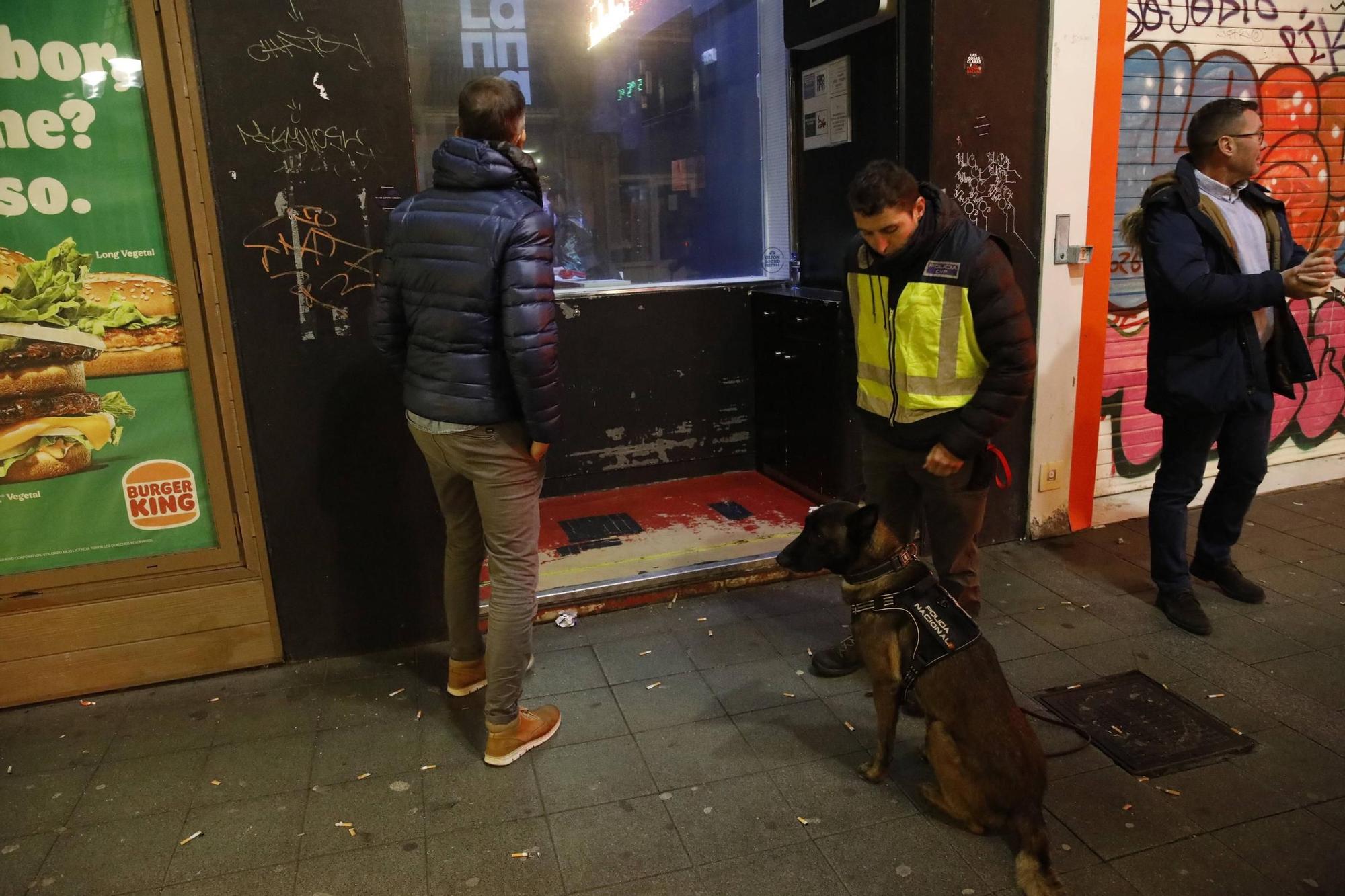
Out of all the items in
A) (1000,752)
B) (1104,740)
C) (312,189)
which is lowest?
(1104,740)

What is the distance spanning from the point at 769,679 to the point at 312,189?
8.56 feet

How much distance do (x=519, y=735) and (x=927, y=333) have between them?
6.51 ft

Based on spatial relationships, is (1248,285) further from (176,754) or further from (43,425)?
(43,425)

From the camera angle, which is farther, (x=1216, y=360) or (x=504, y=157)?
(x=1216, y=360)

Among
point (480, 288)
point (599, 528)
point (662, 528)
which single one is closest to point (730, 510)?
point (662, 528)

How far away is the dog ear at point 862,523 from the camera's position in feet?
9.15

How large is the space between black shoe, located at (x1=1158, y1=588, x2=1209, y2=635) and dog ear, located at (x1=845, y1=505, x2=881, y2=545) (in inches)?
78.5

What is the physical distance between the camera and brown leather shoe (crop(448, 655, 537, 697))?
3580 mm

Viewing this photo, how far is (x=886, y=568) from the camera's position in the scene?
287 centimetres

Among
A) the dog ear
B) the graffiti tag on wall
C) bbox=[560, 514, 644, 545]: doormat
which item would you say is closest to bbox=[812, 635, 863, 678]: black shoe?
the dog ear

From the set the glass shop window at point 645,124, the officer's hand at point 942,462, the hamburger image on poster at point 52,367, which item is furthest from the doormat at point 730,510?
the hamburger image on poster at point 52,367

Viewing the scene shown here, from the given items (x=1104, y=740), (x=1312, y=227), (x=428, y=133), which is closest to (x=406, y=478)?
(x=428, y=133)

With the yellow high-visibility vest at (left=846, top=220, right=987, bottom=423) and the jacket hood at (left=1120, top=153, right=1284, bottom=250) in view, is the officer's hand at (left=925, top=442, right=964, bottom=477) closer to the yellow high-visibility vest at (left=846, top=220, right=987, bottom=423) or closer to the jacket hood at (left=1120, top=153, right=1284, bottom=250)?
the yellow high-visibility vest at (left=846, top=220, right=987, bottom=423)

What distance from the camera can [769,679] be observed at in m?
3.66
